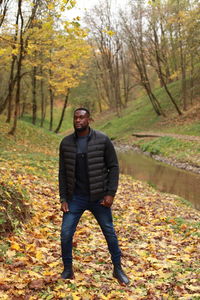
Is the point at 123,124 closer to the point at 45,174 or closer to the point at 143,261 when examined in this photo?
the point at 45,174

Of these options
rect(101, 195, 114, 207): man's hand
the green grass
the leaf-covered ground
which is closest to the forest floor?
the leaf-covered ground

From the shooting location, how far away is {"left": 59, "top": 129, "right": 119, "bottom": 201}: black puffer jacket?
4.56 metres

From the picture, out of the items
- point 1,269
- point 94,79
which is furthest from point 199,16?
point 94,79

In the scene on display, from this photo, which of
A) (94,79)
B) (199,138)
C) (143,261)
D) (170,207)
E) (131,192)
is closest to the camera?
(143,261)

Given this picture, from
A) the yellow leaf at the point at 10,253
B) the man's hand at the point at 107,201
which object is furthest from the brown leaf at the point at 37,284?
the man's hand at the point at 107,201

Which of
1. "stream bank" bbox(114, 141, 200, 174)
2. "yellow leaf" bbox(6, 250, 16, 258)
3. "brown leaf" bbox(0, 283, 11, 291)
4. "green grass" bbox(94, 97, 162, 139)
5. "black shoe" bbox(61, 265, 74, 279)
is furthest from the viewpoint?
"green grass" bbox(94, 97, 162, 139)

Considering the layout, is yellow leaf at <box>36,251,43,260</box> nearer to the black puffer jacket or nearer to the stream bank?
the black puffer jacket

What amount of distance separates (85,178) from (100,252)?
7.18 feet

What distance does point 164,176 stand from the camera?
17484 millimetres

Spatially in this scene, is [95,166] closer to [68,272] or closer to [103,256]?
[68,272]

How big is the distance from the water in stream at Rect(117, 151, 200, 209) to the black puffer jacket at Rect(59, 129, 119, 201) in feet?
24.4

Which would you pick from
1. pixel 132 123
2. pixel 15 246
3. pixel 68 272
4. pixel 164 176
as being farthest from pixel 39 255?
pixel 132 123

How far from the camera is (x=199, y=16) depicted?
2534cm

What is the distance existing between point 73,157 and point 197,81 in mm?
35782
